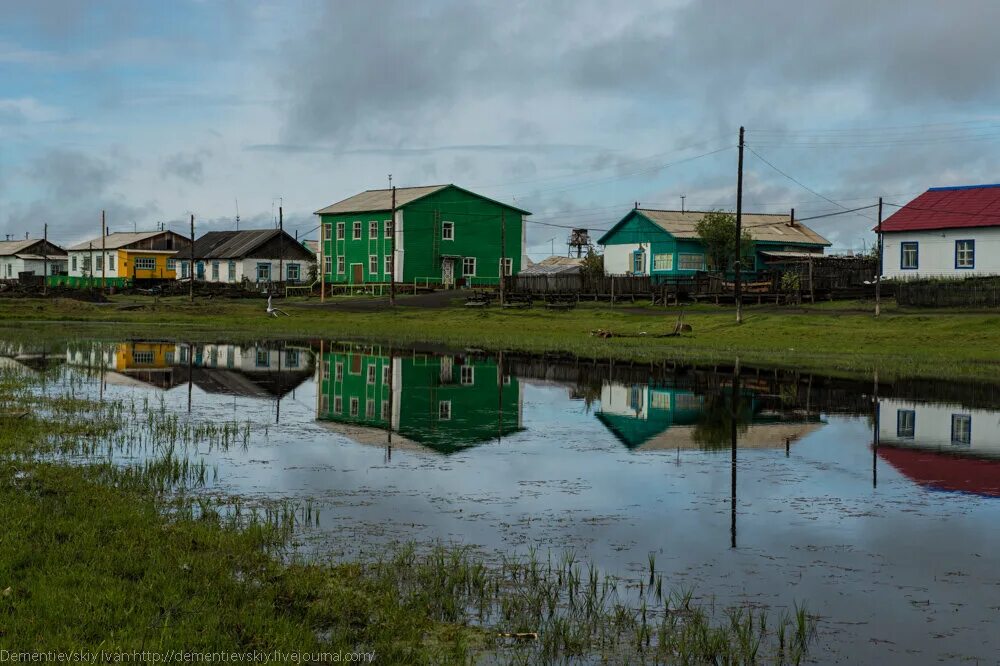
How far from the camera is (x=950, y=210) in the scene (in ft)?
184

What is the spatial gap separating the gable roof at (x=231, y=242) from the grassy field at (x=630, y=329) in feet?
90.4

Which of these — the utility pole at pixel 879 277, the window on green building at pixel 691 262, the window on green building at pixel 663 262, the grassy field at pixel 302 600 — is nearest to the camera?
the grassy field at pixel 302 600

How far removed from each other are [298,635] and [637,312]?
51.3 m

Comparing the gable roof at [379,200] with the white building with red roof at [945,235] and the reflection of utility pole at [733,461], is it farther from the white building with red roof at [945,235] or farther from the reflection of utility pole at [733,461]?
the reflection of utility pole at [733,461]

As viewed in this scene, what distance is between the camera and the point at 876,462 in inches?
652

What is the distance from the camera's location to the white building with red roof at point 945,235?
5397 centimetres

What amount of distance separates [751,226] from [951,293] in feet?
96.7

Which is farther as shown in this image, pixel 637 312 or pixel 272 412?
pixel 637 312

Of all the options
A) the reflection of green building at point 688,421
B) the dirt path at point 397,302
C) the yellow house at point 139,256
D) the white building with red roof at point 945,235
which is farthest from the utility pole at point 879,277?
the yellow house at point 139,256

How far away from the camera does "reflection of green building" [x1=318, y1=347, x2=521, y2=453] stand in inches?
770

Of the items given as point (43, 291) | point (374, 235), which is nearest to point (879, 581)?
point (374, 235)

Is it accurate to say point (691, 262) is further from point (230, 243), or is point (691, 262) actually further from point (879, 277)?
point (230, 243)

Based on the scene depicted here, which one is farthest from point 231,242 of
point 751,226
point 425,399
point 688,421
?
point 688,421

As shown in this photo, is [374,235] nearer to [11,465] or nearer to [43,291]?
[43,291]
